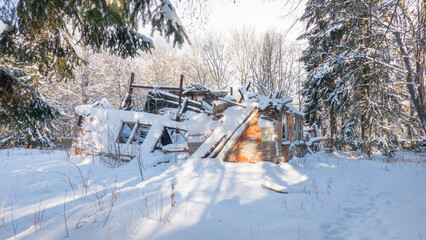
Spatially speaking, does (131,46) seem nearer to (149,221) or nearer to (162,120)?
(162,120)

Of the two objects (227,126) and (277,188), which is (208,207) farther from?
(227,126)

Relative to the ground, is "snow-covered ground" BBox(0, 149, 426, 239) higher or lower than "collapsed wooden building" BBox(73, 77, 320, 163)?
lower

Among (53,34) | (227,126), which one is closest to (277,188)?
(227,126)

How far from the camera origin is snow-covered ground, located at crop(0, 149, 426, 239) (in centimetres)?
210

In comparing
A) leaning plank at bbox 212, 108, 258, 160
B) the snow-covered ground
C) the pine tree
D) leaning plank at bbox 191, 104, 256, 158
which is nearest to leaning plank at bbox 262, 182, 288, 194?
the snow-covered ground

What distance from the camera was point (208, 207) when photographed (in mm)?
2781

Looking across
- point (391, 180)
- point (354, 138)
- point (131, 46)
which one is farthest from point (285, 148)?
point (354, 138)

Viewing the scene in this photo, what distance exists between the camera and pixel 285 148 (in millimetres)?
6922

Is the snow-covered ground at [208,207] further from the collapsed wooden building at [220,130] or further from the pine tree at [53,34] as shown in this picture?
the pine tree at [53,34]

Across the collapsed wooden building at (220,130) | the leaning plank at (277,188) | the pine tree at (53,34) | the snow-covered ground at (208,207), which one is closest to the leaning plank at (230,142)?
the collapsed wooden building at (220,130)

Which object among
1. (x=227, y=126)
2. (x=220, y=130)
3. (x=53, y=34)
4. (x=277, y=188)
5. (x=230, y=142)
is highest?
(x=53, y=34)

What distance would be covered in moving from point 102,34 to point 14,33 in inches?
60.9

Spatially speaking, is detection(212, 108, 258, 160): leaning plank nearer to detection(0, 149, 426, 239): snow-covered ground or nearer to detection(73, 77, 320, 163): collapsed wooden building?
detection(73, 77, 320, 163): collapsed wooden building

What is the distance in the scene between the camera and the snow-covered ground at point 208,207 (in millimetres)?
2098
